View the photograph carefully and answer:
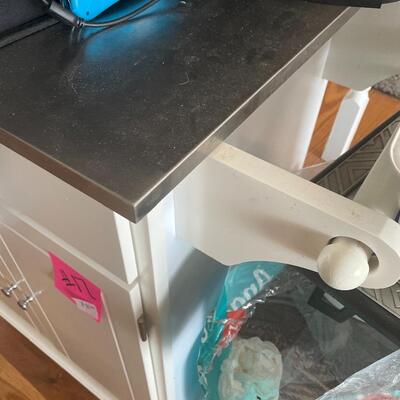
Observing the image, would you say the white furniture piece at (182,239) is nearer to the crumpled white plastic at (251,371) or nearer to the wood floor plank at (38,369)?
the crumpled white plastic at (251,371)

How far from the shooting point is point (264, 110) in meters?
0.60

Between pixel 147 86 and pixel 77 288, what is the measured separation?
307 millimetres

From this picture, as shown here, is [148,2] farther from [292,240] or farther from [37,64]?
[292,240]

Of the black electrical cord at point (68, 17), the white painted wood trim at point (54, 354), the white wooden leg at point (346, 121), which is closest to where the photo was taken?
the black electrical cord at point (68, 17)

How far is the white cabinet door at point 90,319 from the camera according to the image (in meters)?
0.54

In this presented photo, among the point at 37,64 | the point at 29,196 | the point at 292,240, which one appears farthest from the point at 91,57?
the point at 292,240

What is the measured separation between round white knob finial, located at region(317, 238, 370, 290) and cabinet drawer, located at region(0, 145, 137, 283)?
0.18 m

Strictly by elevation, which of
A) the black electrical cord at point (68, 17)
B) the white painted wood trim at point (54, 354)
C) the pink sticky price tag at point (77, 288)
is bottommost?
the white painted wood trim at point (54, 354)

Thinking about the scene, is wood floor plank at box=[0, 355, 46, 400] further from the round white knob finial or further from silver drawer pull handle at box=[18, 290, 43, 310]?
the round white knob finial

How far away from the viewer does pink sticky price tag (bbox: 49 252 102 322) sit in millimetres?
558

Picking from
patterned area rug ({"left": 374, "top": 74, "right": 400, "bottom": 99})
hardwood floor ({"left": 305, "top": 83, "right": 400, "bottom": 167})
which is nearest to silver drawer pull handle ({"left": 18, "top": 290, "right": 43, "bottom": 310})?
hardwood floor ({"left": 305, "top": 83, "right": 400, "bottom": 167})

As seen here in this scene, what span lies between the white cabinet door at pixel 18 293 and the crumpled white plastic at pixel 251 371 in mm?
375

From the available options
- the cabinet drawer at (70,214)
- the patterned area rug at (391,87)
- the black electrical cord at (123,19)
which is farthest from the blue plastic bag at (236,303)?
the patterned area rug at (391,87)

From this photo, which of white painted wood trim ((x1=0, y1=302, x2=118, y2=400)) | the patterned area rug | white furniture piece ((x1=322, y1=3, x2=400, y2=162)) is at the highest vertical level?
white furniture piece ((x1=322, y1=3, x2=400, y2=162))
